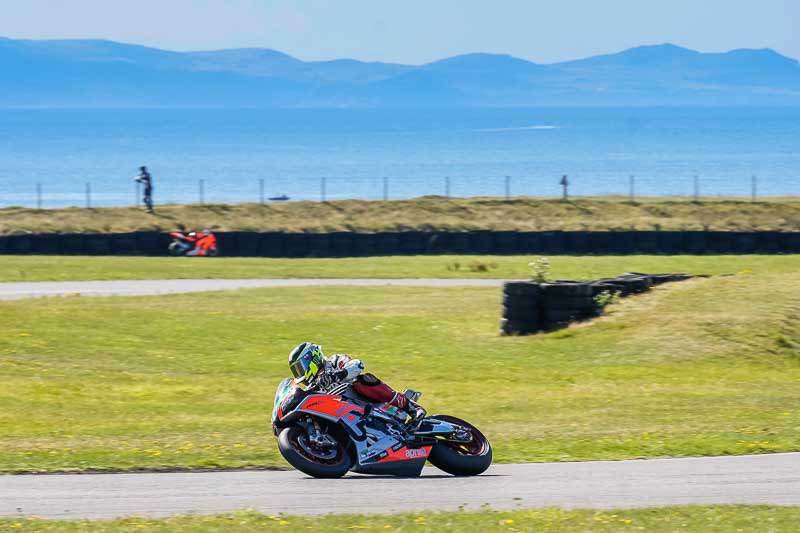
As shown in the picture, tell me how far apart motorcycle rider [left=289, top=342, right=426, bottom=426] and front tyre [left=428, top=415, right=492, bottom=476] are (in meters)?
0.44

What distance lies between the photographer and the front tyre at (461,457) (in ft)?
44.1

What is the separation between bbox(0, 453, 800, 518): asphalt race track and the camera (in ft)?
39.3

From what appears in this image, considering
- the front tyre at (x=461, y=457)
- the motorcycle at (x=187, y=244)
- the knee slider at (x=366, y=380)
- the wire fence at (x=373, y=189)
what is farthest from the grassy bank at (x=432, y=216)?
the wire fence at (x=373, y=189)

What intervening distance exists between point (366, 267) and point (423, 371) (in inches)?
852

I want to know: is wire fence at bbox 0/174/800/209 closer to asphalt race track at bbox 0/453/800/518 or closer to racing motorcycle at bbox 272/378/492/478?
asphalt race track at bbox 0/453/800/518

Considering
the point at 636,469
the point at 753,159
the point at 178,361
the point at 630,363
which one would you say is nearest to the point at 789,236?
the point at 630,363

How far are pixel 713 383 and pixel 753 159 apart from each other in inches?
6330

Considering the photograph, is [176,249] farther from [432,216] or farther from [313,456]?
[313,456]

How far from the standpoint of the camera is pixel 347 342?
88.1 feet

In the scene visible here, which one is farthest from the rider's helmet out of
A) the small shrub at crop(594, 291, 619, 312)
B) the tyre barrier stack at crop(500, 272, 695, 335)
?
the small shrub at crop(594, 291, 619, 312)

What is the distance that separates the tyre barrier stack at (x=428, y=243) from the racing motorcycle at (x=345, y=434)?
35319 mm

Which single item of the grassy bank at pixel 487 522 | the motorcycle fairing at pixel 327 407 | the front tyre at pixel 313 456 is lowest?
the grassy bank at pixel 487 522

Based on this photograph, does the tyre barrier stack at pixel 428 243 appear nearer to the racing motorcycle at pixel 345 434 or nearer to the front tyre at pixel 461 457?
the front tyre at pixel 461 457

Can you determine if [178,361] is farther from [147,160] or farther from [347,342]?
[147,160]
